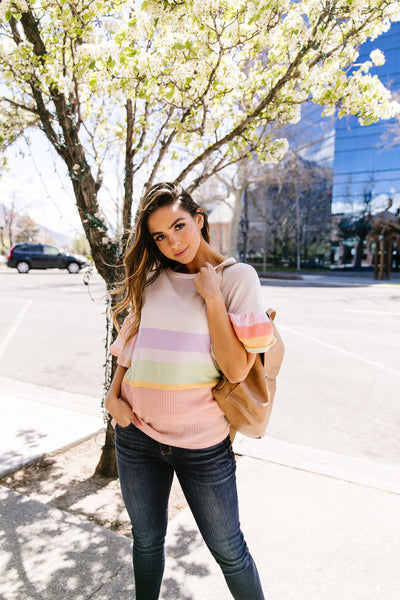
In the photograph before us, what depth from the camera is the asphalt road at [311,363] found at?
4.05 metres

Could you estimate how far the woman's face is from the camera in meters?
1.57

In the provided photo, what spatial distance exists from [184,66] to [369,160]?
31.8 metres

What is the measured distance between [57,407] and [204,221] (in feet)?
11.2

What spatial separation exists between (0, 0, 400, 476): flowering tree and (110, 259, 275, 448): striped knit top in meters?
1.29

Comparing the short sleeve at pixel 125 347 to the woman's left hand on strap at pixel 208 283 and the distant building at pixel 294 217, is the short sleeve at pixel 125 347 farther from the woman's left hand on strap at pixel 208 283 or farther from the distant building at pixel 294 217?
the distant building at pixel 294 217

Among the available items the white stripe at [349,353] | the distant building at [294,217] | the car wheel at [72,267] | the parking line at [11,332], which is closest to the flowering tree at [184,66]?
the white stripe at [349,353]

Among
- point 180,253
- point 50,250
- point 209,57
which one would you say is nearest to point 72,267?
point 50,250

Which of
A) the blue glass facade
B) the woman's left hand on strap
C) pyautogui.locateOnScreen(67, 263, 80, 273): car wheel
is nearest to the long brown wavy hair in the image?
the woman's left hand on strap

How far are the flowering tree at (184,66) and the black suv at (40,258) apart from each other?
77.4 feet

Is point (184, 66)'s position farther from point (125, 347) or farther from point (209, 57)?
point (125, 347)

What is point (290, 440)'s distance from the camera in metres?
3.84

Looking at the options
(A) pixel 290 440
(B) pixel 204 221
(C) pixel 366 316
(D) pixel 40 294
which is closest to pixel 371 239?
(C) pixel 366 316

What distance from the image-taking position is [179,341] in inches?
57.8

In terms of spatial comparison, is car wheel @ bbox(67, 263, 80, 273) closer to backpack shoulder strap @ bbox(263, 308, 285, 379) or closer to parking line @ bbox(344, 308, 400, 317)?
parking line @ bbox(344, 308, 400, 317)
